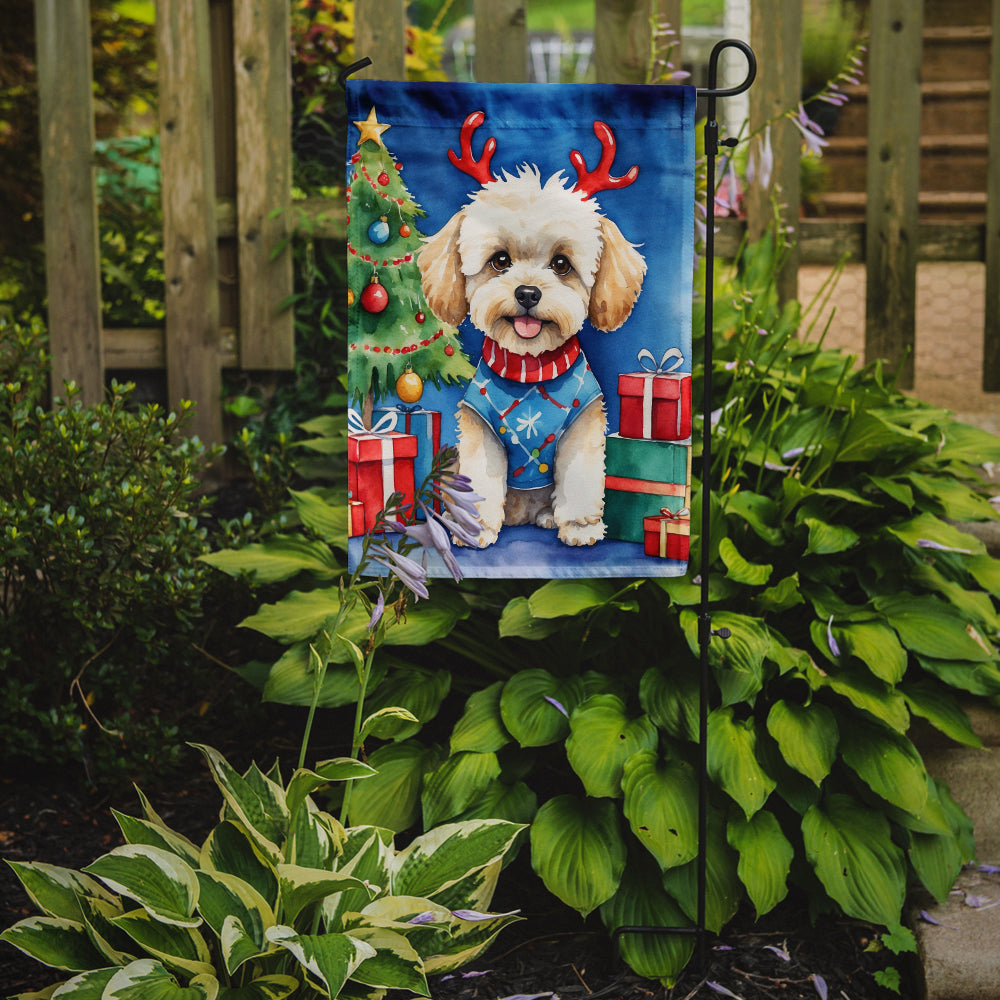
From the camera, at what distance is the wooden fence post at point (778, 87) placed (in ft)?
10.6

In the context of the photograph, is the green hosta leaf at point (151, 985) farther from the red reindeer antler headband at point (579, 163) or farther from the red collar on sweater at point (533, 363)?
the red reindeer antler headband at point (579, 163)

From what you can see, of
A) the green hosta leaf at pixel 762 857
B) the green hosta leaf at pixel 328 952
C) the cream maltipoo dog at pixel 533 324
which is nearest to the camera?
the green hosta leaf at pixel 328 952

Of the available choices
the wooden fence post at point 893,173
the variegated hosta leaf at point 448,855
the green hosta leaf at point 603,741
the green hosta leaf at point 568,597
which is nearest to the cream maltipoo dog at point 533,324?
the green hosta leaf at point 568,597

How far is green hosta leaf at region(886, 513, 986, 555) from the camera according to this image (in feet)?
7.20

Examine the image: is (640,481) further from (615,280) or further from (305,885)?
(305,885)

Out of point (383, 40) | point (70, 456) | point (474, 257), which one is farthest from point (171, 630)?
point (383, 40)

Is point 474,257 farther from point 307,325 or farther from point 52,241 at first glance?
point 52,241

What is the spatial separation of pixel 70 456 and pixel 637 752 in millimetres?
1370

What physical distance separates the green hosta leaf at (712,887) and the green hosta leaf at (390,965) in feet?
1.92

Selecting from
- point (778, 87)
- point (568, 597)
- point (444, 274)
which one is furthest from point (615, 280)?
point (778, 87)

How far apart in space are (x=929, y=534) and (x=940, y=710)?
0.37m

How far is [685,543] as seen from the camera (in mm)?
1821

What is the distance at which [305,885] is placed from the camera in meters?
1.50

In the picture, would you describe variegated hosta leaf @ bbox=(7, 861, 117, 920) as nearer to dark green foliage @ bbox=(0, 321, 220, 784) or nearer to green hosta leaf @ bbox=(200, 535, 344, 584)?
dark green foliage @ bbox=(0, 321, 220, 784)
